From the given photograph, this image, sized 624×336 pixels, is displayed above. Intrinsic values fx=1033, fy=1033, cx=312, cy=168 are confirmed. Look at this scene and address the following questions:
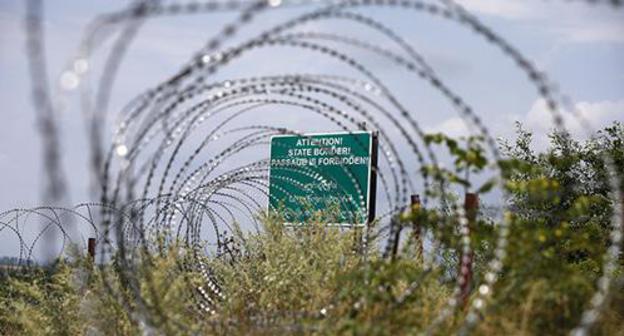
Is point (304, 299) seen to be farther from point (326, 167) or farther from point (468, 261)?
point (326, 167)

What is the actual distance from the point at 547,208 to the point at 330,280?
488 inches

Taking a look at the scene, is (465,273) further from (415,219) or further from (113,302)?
(113,302)

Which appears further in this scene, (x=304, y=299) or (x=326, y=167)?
(x=326, y=167)

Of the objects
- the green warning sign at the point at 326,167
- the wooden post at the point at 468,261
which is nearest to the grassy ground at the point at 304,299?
the wooden post at the point at 468,261

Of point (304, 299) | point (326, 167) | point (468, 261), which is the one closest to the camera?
point (468, 261)

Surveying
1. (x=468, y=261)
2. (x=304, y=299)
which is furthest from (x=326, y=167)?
(x=468, y=261)

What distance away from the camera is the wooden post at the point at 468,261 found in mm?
7369

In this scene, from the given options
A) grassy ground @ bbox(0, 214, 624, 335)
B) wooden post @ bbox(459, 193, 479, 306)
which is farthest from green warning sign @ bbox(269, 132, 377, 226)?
wooden post @ bbox(459, 193, 479, 306)

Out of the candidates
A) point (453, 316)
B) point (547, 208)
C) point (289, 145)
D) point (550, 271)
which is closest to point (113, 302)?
point (453, 316)

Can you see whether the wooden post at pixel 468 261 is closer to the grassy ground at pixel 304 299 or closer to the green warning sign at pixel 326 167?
the grassy ground at pixel 304 299

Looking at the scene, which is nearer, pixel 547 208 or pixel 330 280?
pixel 330 280

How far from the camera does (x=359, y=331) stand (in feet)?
21.8

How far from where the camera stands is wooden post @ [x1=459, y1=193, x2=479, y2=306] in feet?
24.2

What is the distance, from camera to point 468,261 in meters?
7.66
